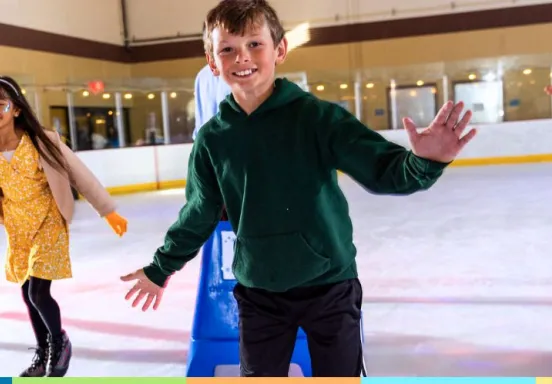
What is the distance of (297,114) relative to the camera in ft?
3.67

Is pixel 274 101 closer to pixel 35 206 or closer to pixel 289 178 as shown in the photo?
pixel 289 178

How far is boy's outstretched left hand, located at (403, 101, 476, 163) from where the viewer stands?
0.97 metres

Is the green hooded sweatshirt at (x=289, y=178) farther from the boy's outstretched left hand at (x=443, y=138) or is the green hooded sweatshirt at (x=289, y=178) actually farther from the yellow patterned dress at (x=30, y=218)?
the yellow patterned dress at (x=30, y=218)

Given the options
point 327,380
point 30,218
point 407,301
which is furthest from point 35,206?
point 407,301

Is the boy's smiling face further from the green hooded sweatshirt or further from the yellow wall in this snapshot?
the yellow wall

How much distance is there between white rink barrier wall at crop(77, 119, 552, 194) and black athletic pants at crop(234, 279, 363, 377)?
28.3 ft

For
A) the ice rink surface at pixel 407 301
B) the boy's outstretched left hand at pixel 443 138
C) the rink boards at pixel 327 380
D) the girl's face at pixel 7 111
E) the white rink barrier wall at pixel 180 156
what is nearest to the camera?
the rink boards at pixel 327 380

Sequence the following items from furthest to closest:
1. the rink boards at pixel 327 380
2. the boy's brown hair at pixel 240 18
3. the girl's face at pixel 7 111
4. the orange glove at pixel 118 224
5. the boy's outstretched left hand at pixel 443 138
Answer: the orange glove at pixel 118 224 < the girl's face at pixel 7 111 < the boy's brown hair at pixel 240 18 < the boy's outstretched left hand at pixel 443 138 < the rink boards at pixel 327 380

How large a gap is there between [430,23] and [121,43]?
674cm

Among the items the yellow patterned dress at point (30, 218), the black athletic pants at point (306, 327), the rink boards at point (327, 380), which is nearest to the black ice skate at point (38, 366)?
the yellow patterned dress at point (30, 218)

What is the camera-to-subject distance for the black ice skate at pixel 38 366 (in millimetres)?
2061

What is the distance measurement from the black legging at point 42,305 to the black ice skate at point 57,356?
0.02 meters

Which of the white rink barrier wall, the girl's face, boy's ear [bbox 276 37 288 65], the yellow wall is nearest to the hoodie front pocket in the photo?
boy's ear [bbox 276 37 288 65]

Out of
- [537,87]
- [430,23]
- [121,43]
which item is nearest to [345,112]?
[537,87]
